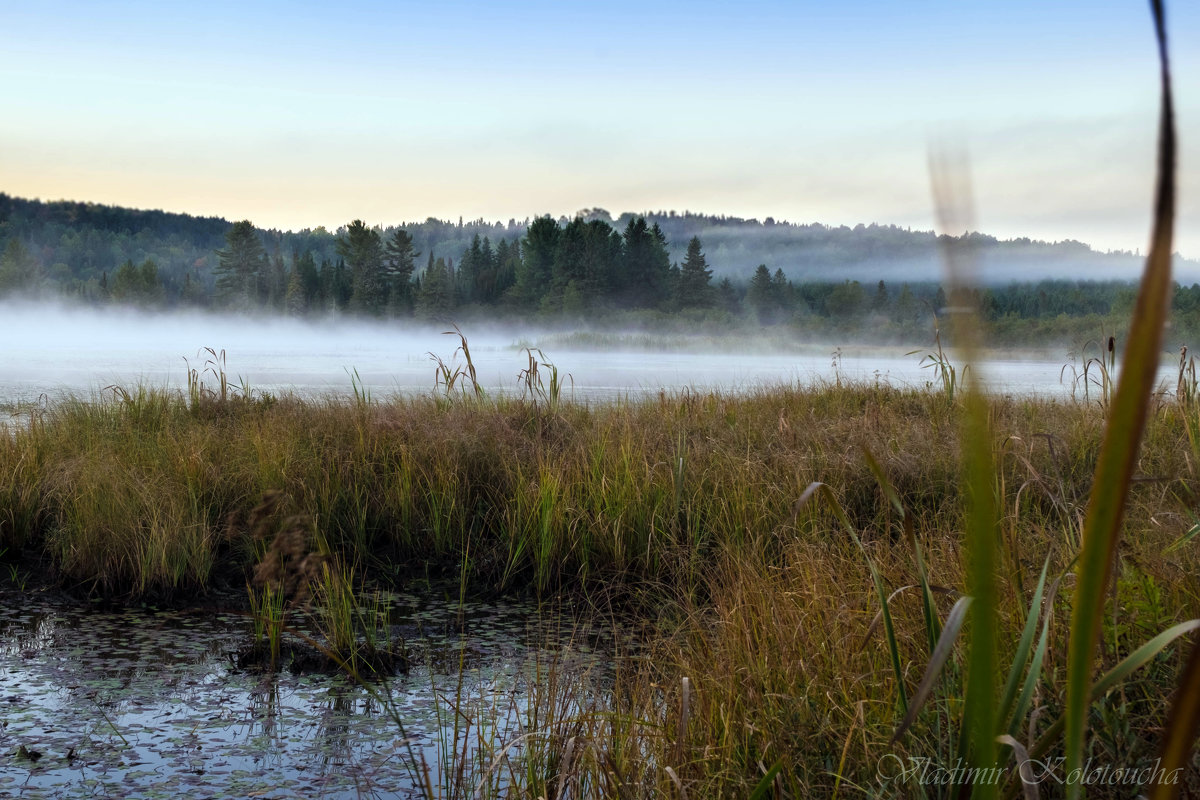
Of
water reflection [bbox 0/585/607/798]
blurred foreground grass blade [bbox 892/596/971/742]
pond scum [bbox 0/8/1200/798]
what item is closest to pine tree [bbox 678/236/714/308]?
pond scum [bbox 0/8/1200/798]

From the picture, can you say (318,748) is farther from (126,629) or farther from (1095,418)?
(1095,418)

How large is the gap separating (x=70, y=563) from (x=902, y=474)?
4393 millimetres

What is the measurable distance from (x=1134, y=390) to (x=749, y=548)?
412 cm

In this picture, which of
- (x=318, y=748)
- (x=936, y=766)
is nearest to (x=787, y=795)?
(x=936, y=766)

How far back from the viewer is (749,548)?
4.30m

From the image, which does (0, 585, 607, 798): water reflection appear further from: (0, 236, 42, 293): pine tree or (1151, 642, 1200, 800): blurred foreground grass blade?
(0, 236, 42, 293): pine tree

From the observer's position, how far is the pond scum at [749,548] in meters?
0.76

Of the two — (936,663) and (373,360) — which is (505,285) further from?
(936,663)

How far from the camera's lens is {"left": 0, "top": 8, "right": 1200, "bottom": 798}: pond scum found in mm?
759

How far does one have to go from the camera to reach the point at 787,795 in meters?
1.97

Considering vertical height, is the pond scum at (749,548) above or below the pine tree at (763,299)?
below

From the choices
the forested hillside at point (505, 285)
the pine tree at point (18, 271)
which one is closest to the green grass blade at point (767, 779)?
the forested hillside at point (505, 285)

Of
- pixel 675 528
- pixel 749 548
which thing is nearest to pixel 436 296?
pixel 675 528

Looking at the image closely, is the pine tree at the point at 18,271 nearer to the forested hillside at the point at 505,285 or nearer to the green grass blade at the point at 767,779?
the forested hillside at the point at 505,285
